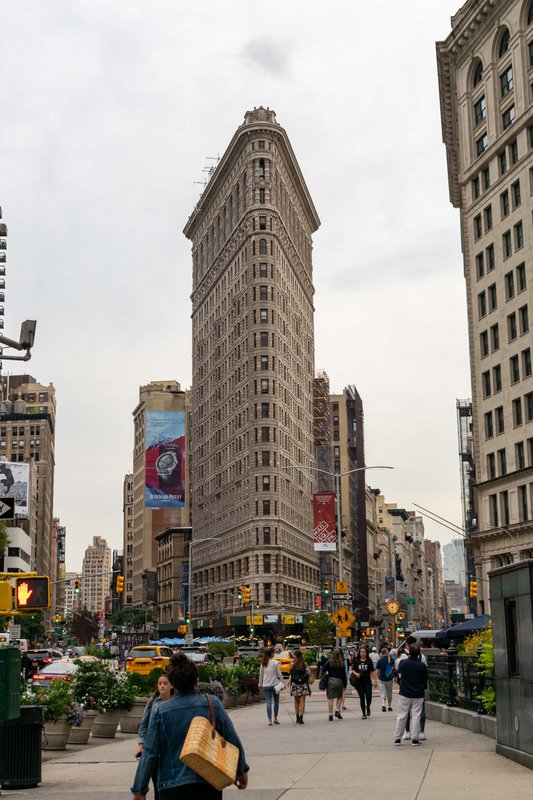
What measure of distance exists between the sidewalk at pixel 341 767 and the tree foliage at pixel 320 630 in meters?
72.1

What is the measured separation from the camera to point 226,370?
5305 inches

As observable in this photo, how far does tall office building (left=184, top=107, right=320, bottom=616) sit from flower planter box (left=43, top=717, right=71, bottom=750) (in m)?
95.8

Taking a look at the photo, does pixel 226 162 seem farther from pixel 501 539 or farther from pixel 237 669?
pixel 237 669

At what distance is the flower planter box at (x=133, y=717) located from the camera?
80.8 feet

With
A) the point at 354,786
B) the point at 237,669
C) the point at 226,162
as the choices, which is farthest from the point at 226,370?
the point at 354,786

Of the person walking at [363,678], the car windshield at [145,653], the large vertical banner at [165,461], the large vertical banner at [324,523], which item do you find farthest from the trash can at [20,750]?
the large vertical banner at [165,461]

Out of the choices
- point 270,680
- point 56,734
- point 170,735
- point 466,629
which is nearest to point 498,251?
point 466,629

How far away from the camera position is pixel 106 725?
23516mm

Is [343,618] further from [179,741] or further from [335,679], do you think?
[179,741]

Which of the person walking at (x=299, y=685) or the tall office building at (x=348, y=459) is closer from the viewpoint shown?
the person walking at (x=299, y=685)

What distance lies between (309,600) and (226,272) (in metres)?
46.0

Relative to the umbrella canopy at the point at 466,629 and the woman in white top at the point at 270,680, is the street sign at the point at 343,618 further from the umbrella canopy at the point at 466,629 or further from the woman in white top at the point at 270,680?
the woman in white top at the point at 270,680

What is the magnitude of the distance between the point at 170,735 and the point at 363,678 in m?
19.2

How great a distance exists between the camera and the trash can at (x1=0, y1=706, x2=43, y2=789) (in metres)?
15.0
